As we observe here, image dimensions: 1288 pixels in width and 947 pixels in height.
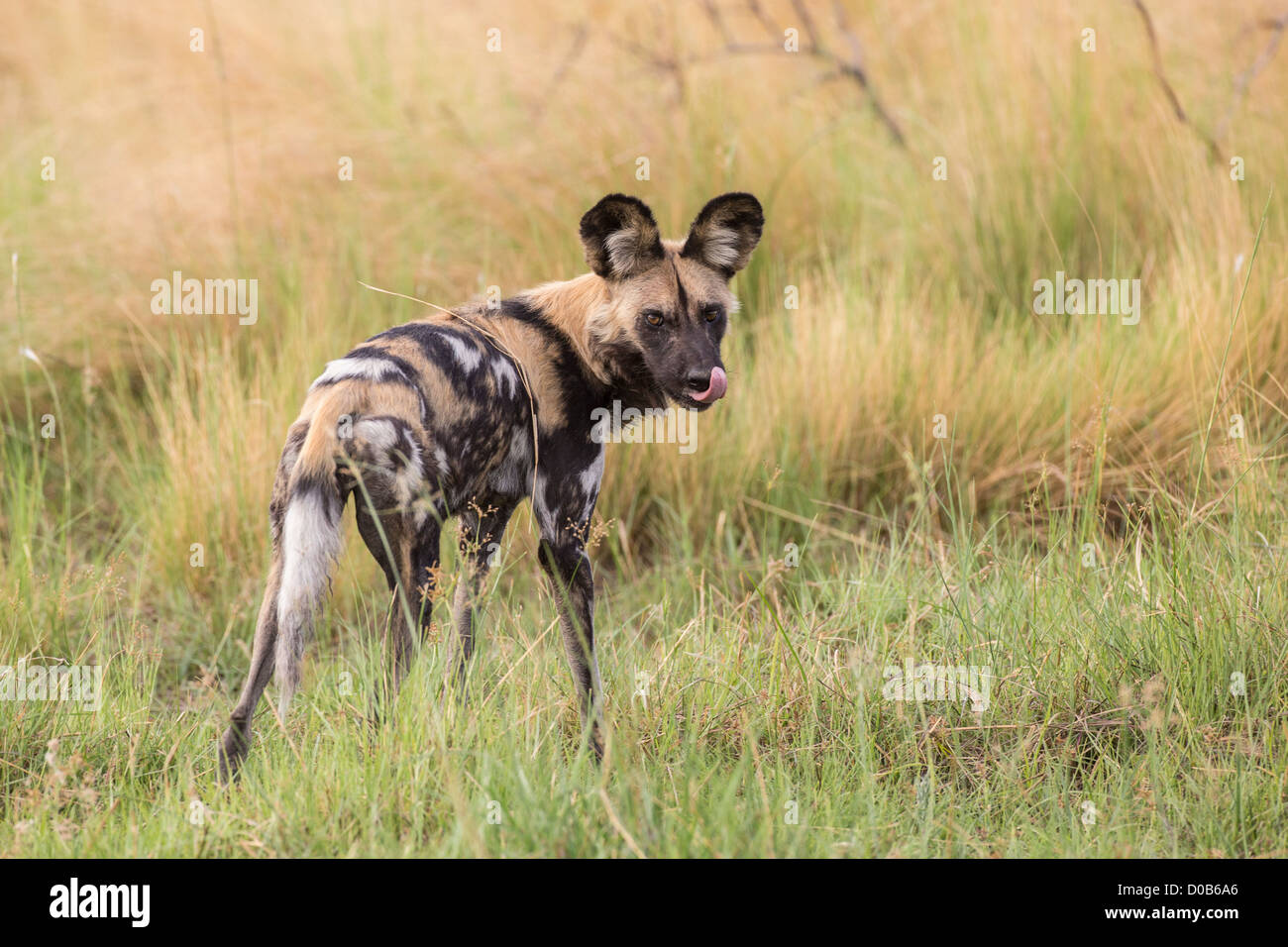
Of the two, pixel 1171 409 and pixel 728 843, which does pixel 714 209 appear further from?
pixel 1171 409

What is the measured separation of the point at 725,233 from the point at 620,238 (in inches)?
16.1

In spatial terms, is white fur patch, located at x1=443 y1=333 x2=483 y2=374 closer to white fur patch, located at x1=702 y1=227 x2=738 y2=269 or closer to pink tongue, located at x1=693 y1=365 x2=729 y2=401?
pink tongue, located at x1=693 y1=365 x2=729 y2=401

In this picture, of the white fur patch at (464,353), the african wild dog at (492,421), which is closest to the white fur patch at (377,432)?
the african wild dog at (492,421)

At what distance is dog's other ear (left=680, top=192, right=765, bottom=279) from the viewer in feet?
13.3

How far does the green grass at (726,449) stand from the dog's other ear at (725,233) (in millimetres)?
1055

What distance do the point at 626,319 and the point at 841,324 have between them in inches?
95.1

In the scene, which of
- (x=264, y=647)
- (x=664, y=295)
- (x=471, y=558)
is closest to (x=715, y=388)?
(x=664, y=295)

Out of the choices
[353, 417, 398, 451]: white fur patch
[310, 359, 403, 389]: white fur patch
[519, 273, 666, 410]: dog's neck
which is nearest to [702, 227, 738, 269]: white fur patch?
[519, 273, 666, 410]: dog's neck

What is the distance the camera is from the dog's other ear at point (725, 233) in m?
4.07

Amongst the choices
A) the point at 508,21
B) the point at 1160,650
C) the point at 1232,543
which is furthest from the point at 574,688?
the point at 508,21

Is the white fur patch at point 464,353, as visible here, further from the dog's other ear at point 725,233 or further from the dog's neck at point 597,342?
the dog's other ear at point 725,233

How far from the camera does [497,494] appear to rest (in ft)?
13.1

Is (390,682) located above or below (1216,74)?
below
